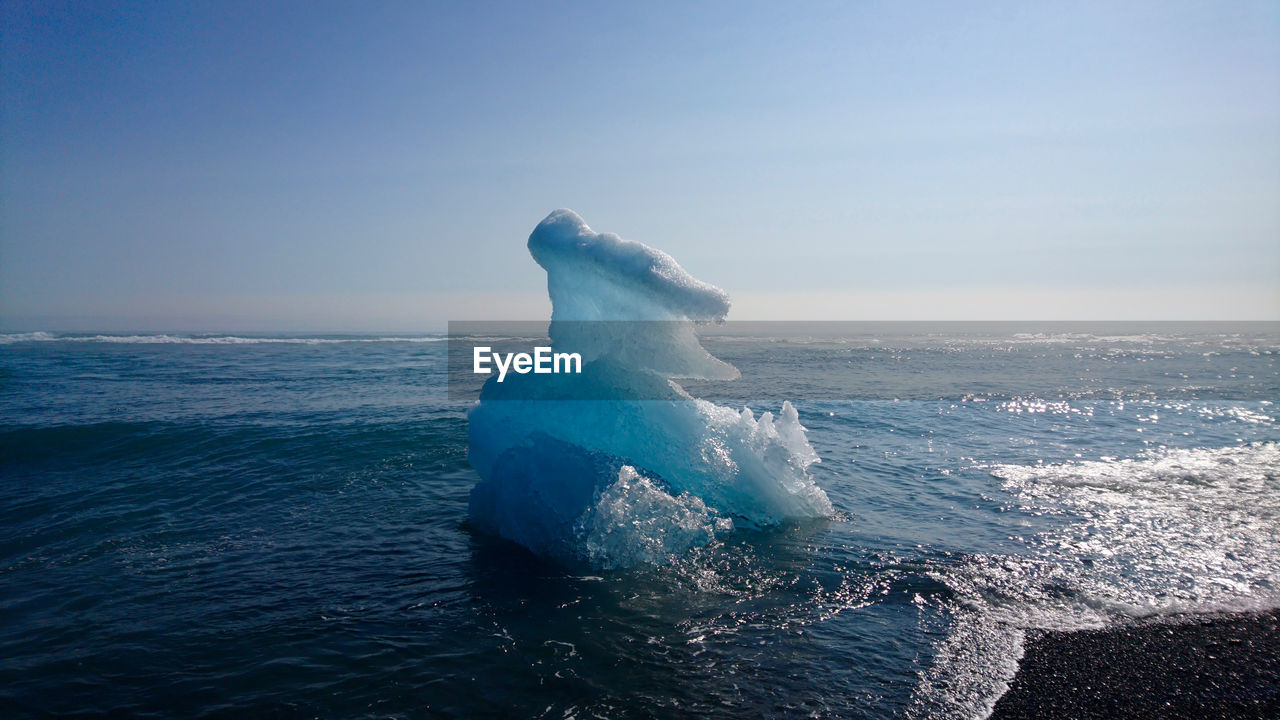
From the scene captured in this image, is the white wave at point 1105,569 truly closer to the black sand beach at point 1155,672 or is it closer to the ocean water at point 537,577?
the ocean water at point 537,577

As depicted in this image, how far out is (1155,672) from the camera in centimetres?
504

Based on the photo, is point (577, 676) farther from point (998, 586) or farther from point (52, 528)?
point (52, 528)

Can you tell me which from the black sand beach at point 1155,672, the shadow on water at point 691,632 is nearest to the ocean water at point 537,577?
the shadow on water at point 691,632

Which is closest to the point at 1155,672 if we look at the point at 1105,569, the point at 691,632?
the point at 1105,569

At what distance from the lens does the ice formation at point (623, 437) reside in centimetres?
759

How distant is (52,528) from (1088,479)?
1692 centimetres

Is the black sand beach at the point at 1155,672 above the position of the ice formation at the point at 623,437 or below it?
below

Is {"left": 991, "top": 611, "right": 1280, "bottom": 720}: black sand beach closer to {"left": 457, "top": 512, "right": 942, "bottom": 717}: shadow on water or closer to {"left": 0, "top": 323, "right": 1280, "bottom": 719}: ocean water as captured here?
{"left": 0, "top": 323, "right": 1280, "bottom": 719}: ocean water

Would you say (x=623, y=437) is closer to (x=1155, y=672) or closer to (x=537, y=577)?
(x=537, y=577)

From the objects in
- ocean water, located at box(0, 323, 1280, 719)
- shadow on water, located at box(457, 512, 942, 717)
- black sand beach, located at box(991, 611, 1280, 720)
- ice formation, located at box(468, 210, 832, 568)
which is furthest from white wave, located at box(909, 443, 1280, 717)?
ice formation, located at box(468, 210, 832, 568)

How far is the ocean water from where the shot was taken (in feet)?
16.0

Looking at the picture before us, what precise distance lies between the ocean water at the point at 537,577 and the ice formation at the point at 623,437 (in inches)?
17.7

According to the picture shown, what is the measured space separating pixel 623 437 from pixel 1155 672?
5840 millimetres

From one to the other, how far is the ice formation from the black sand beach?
151 inches
